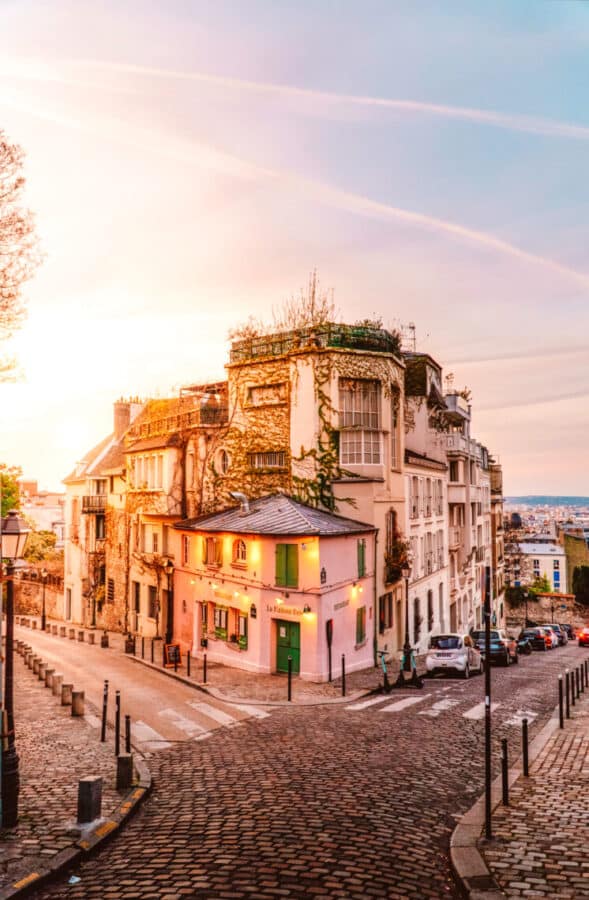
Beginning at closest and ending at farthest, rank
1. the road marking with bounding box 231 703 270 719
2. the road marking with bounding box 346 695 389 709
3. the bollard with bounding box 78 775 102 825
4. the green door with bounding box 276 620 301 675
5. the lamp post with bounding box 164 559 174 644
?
the bollard with bounding box 78 775 102 825 → the road marking with bounding box 231 703 270 719 → the road marking with bounding box 346 695 389 709 → the green door with bounding box 276 620 301 675 → the lamp post with bounding box 164 559 174 644

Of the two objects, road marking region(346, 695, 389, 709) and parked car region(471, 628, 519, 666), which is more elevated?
road marking region(346, 695, 389, 709)

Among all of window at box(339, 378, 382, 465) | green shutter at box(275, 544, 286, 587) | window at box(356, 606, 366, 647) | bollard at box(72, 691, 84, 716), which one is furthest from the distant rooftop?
bollard at box(72, 691, 84, 716)

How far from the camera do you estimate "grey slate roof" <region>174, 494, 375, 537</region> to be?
83.7 ft

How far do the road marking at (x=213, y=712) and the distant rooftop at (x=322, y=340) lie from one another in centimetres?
1537

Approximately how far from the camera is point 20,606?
6291cm

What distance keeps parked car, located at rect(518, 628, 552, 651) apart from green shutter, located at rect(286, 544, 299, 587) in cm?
2617

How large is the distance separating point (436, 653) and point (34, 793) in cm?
1792

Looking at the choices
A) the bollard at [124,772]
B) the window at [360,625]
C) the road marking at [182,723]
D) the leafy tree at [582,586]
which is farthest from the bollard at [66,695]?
the leafy tree at [582,586]

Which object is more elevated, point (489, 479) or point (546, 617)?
point (489, 479)

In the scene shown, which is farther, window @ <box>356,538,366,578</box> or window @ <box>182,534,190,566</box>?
window @ <box>182,534,190,566</box>

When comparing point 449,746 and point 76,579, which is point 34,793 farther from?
point 76,579

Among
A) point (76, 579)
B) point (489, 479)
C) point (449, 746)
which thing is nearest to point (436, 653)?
point (449, 746)

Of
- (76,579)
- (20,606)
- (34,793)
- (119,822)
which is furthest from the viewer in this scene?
(20,606)

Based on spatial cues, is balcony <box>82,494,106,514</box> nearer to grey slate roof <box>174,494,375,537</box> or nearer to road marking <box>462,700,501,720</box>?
grey slate roof <box>174,494,375,537</box>
